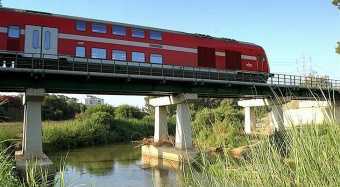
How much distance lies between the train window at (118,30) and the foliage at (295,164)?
25.4 m

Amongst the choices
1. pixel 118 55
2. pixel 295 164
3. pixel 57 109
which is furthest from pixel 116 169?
pixel 57 109

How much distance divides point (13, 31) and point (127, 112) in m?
40.3

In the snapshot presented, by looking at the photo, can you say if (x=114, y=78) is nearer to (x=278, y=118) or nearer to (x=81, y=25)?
(x=81, y=25)

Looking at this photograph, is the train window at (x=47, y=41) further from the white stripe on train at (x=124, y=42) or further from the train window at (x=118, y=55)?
the train window at (x=118, y=55)

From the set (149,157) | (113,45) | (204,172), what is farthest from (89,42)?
(204,172)

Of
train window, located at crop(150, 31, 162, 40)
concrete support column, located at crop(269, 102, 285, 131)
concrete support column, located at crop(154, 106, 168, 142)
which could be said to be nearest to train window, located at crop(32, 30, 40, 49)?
train window, located at crop(150, 31, 162, 40)

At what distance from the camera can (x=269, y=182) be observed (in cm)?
464

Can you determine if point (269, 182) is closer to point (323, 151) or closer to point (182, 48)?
point (323, 151)

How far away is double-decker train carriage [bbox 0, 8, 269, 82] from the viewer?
2550 centimetres

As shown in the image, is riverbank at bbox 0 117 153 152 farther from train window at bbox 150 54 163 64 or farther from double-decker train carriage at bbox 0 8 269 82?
train window at bbox 150 54 163 64

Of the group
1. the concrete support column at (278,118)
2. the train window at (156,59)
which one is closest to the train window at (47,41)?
the train window at (156,59)

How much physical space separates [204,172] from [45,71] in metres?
Answer: 22.3

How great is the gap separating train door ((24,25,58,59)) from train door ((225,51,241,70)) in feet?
49.0

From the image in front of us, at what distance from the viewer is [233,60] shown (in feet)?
115
